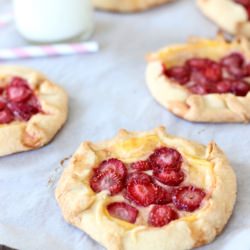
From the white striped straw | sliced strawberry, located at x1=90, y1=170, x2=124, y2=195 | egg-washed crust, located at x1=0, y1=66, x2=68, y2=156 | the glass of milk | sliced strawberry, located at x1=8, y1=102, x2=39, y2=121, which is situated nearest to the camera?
sliced strawberry, located at x1=90, y1=170, x2=124, y2=195

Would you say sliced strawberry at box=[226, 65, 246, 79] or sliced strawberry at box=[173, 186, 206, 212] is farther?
sliced strawberry at box=[226, 65, 246, 79]

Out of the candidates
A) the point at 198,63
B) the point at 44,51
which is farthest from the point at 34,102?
the point at 198,63

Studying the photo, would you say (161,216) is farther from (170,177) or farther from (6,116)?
(6,116)

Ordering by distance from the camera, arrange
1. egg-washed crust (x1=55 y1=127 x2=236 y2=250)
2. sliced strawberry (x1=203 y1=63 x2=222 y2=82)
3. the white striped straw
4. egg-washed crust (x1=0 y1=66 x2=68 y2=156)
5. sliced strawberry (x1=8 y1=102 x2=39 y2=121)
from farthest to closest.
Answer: the white striped straw < sliced strawberry (x1=203 y1=63 x2=222 y2=82) < sliced strawberry (x1=8 y1=102 x2=39 y2=121) < egg-washed crust (x1=0 y1=66 x2=68 y2=156) < egg-washed crust (x1=55 y1=127 x2=236 y2=250)

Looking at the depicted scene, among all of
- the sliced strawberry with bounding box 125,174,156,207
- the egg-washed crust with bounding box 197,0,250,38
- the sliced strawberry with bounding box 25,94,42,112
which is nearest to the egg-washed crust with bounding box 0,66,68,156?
the sliced strawberry with bounding box 25,94,42,112

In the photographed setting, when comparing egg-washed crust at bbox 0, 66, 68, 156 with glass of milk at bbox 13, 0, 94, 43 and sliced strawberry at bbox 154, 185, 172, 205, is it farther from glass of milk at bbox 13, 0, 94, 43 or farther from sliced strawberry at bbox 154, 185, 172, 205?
sliced strawberry at bbox 154, 185, 172, 205

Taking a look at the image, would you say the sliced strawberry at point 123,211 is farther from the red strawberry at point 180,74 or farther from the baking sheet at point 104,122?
the red strawberry at point 180,74

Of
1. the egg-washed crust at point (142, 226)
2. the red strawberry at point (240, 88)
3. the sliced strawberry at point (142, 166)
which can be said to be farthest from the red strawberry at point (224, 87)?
the sliced strawberry at point (142, 166)
